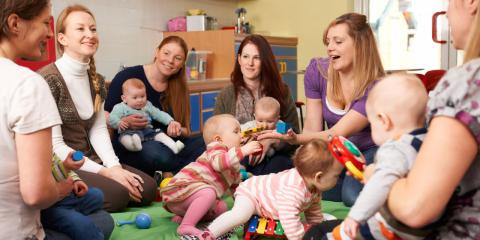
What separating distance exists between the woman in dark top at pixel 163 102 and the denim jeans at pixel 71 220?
3.50 feet

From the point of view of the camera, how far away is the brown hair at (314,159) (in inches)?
76.4

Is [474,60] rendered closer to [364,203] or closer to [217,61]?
[364,203]

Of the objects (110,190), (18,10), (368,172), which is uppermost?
(18,10)

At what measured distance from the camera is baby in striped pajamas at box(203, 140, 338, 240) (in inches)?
77.0

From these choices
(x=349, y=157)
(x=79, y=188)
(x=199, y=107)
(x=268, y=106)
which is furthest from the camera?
(x=199, y=107)

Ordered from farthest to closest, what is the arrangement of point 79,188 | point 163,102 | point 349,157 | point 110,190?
point 163,102
point 110,190
point 79,188
point 349,157

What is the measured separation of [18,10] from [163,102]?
1.81m

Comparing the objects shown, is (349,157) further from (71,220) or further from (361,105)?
(361,105)

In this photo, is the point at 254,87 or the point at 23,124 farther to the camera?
the point at 254,87

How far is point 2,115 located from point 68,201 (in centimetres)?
65

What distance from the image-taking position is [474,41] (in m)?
1.03

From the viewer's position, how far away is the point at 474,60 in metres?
1.01

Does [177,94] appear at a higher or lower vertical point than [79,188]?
higher

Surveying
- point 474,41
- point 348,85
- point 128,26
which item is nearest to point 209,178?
point 348,85
